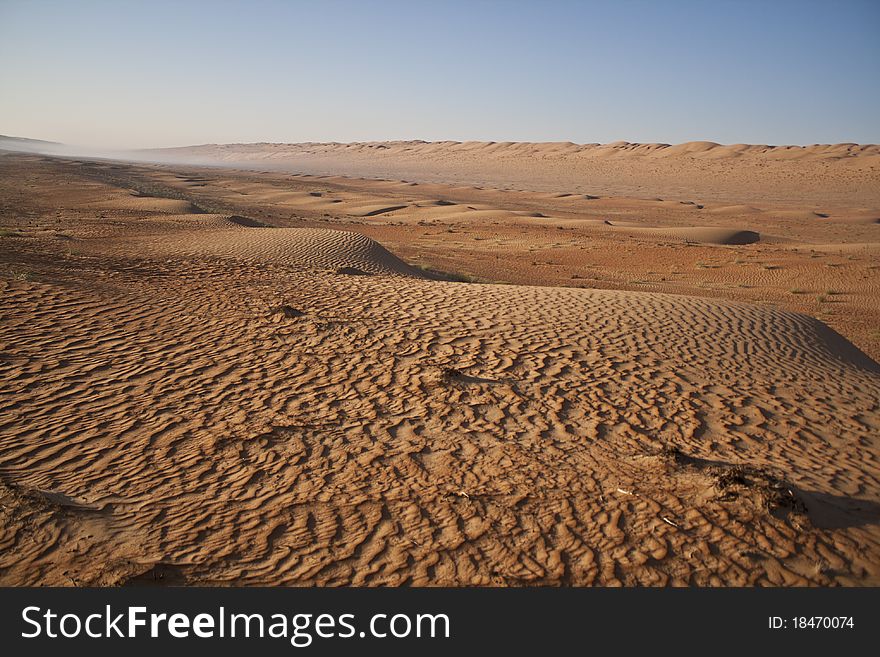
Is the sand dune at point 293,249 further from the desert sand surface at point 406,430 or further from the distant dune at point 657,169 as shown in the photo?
the distant dune at point 657,169

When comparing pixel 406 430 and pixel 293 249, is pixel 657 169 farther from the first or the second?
pixel 406 430

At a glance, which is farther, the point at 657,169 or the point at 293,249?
the point at 657,169

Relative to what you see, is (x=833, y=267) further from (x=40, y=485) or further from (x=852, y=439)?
(x=40, y=485)

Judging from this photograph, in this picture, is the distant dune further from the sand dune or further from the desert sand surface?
the desert sand surface

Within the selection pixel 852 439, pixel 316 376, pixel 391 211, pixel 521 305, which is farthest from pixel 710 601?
pixel 391 211

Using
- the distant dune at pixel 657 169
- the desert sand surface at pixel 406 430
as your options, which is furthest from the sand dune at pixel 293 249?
the distant dune at pixel 657 169

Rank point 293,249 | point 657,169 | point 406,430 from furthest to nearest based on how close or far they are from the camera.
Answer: point 657,169 < point 293,249 < point 406,430

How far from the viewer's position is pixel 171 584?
3.55m

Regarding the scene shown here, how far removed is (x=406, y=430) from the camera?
5.52 m

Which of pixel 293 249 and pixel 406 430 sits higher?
pixel 293 249

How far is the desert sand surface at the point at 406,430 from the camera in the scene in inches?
152

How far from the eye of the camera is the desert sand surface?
12.7 feet

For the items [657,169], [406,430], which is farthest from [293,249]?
[657,169]

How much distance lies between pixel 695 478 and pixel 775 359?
4.20 m
